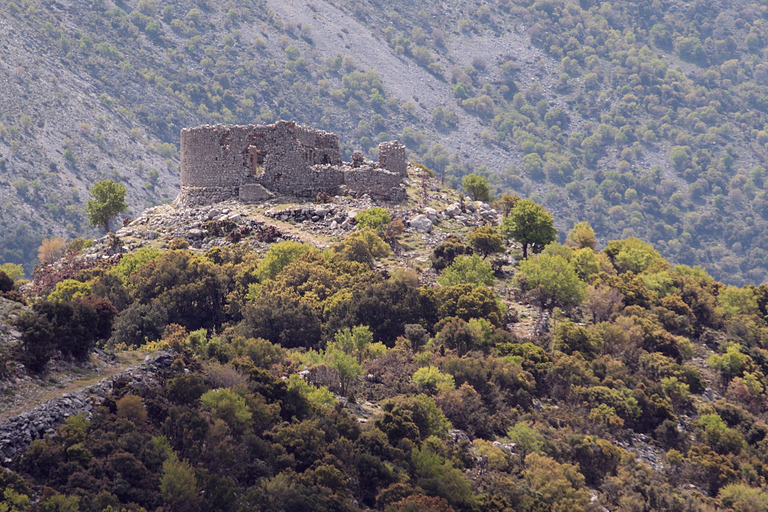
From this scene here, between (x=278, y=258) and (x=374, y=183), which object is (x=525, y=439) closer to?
(x=278, y=258)

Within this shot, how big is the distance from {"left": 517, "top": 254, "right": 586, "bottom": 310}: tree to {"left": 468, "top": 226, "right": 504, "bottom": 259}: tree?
3.09 metres

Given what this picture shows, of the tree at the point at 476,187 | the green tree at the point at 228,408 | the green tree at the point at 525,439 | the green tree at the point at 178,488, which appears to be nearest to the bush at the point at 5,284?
the green tree at the point at 228,408

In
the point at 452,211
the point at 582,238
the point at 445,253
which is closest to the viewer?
the point at 445,253

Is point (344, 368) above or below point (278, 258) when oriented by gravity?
above

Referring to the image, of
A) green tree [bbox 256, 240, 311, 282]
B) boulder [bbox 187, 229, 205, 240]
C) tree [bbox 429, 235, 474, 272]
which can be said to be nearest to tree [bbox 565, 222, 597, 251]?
tree [bbox 429, 235, 474, 272]

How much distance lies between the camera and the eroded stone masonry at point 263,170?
7381 cm

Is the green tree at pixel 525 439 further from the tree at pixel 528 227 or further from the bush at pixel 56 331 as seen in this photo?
the tree at pixel 528 227

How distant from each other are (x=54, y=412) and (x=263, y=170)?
43451 millimetres

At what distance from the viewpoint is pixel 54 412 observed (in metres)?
34.5

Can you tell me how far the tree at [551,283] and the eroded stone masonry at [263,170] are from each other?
42.5 ft

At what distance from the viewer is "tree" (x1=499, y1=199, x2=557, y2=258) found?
75.6 metres

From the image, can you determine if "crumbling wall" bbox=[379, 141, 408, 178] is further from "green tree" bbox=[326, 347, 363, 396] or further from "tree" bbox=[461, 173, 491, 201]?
"green tree" bbox=[326, 347, 363, 396]

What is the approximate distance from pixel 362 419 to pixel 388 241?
81.5 feet

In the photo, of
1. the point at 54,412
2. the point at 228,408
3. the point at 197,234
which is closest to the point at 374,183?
the point at 197,234
